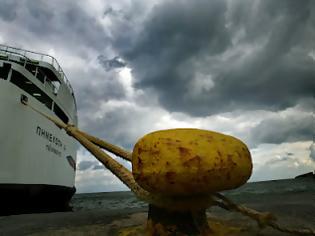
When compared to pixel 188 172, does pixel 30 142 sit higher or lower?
higher

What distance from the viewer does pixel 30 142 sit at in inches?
486

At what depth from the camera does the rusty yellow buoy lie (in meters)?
2.04

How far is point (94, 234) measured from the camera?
332 centimetres

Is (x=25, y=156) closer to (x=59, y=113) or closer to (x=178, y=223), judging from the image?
(x=59, y=113)

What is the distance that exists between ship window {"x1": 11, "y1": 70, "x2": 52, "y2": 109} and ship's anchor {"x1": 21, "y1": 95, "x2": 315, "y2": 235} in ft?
39.7

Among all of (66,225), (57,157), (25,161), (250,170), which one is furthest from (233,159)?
(57,157)

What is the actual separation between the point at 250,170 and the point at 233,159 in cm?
29

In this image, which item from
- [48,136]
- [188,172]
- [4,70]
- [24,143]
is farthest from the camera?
[48,136]

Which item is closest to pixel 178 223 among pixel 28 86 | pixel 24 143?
pixel 24 143

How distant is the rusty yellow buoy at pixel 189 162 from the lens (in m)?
2.04

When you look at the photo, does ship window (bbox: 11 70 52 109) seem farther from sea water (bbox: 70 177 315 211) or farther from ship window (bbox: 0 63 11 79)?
sea water (bbox: 70 177 315 211)

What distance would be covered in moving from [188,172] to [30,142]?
38.4 feet

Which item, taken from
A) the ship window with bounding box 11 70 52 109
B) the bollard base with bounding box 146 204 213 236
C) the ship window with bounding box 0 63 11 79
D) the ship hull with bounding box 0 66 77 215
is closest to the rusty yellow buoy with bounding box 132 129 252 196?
the bollard base with bounding box 146 204 213 236

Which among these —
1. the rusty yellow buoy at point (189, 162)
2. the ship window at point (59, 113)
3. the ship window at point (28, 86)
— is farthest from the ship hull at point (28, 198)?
the rusty yellow buoy at point (189, 162)
